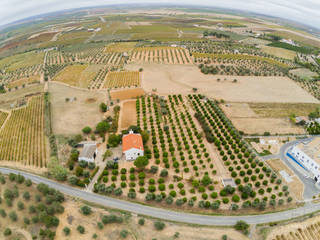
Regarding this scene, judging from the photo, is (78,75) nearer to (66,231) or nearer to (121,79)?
(121,79)

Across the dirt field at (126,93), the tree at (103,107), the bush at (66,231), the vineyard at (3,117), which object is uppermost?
the dirt field at (126,93)

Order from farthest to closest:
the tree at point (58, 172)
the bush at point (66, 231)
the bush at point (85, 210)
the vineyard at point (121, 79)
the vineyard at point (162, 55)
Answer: the vineyard at point (162, 55) → the vineyard at point (121, 79) → the tree at point (58, 172) → the bush at point (85, 210) → the bush at point (66, 231)

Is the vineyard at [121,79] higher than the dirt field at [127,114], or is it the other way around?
the vineyard at [121,79]

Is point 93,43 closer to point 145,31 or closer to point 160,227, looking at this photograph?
point 145,31

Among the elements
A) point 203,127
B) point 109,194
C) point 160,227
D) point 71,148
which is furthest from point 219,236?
point 71,148

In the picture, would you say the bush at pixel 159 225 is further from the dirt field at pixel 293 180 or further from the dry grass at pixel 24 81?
the dry grass at pixel 24 81

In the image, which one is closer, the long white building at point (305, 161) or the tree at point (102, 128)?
the long white building at point (305, 161)

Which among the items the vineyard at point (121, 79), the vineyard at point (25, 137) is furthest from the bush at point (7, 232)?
the vineyard at point (121, 79)

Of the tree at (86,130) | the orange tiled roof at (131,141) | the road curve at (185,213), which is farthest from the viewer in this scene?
the tree at (86,130)
